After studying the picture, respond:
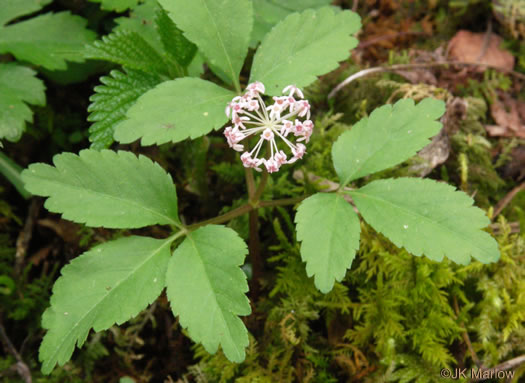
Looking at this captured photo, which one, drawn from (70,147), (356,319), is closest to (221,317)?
(356,319)

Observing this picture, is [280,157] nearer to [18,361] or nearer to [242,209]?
[242,209]

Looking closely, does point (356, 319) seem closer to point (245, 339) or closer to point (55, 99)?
point (245, 339)

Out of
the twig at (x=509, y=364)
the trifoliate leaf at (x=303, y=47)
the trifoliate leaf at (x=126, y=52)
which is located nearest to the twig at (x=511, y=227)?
the twig at (x=509, y=364)

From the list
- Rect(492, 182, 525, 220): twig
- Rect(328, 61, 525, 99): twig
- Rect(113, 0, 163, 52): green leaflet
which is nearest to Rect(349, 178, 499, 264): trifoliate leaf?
Rect(492, 182, 525, 220): twig

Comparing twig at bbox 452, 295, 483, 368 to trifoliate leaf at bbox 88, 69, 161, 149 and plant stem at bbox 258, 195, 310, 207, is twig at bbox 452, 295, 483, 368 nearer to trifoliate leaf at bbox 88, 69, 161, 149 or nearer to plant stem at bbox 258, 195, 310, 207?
plant stem at bbox 258, 195, 310, 207

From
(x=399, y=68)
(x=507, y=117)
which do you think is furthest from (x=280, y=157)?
(x=507, y=117)

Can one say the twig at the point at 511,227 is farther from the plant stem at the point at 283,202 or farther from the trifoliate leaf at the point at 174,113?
the trifoliate leaf at the point at 174,113

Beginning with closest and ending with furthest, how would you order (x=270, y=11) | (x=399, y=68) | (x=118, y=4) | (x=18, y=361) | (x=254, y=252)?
(x=254, y=252) → (x=18, y=361) → (x=118, y=4) → (x=270, y=11) → (x=399, y=68)
